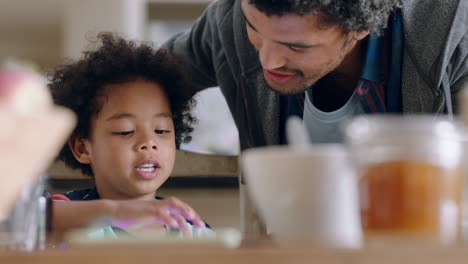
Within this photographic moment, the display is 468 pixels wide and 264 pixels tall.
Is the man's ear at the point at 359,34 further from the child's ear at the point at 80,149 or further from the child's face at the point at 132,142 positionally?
the child's ear at the point at 80,149

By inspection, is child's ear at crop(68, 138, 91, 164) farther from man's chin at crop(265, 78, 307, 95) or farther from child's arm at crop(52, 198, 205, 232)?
child's arm at crop(52, 198, 205, 232)

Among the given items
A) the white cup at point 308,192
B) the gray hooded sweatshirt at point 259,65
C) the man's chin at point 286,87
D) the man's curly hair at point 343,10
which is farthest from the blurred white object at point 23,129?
the gray hooded sweatshirt at point 259,65

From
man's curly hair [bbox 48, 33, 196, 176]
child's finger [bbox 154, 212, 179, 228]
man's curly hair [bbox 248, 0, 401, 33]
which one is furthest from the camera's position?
man's curly hair [bbox 48, 33, 196, 176]

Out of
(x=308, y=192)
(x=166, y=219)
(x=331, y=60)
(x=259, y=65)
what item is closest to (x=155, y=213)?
(x=166, y=219)

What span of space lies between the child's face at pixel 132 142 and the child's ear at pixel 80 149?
30 millimetres

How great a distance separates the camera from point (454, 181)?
576 mm

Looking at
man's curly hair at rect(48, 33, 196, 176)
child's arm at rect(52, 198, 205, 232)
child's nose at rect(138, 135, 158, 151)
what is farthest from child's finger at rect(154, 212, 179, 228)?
man's curly hair at rect(48, 33, 196, 176)

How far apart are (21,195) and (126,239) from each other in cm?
14

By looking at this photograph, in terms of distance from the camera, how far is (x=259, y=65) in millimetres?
1598

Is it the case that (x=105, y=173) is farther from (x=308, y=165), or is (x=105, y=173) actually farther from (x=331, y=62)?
(x=308, y=165)

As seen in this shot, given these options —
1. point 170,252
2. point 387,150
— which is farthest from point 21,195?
point 387,150

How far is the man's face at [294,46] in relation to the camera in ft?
4.29

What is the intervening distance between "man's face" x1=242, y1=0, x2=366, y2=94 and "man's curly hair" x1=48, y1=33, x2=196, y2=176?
0.89 ft

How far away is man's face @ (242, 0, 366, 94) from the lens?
1.31 metres
